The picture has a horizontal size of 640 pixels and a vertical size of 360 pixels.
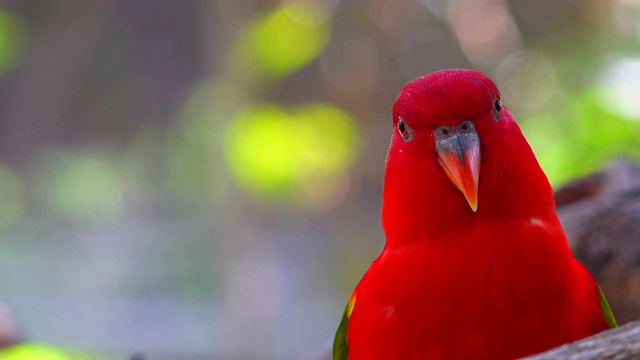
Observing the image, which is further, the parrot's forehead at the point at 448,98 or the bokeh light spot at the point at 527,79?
the bokeh light spot at the point at 527,79

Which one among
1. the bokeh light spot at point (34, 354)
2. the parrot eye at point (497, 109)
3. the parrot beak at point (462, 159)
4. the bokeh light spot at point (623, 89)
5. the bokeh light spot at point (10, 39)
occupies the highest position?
the bokeh light spot at point (10, 39)

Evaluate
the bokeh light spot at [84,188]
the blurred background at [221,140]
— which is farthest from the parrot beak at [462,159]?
the bokeh light spot at [84,188]

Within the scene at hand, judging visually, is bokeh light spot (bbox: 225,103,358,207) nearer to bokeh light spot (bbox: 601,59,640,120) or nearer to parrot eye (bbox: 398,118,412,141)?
bokeh light spot (bbox: 601,59,640,120)

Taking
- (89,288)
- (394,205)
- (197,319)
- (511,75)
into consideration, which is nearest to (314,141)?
(511,75)

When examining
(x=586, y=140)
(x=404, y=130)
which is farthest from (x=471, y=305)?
(x=586, y=140)

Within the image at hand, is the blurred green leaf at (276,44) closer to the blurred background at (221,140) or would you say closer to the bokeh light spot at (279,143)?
the blurred background at (221,140)

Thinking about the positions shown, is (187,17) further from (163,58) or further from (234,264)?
(234,264)

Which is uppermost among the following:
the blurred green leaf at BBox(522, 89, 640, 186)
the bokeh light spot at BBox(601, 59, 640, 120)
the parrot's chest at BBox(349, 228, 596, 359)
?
the bokeh light spot at BBox(601, 59, 640, 120)

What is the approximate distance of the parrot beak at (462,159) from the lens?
136 cm

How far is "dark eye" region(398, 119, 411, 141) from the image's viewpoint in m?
1.49

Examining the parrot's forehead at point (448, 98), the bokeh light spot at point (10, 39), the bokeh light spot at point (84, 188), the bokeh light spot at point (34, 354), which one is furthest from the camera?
the bokeh light spot at point (84, 188)

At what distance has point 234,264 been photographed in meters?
4.18

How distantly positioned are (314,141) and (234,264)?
865mm

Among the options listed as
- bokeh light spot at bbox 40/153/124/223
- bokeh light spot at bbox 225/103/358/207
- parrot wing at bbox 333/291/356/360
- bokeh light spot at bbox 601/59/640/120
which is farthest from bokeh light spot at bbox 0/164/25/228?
parrot wing at bbox 333/291/356/360
